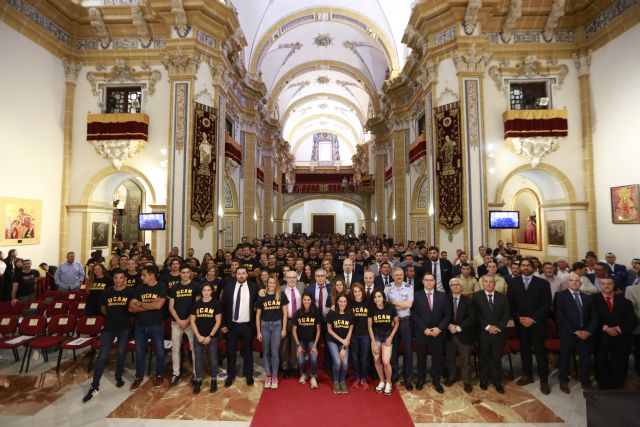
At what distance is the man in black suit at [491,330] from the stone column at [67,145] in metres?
11.7

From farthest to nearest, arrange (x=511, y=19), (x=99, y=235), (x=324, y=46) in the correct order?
(x=324, y=46) → (x=99, y=235) → (x=511, y=19)

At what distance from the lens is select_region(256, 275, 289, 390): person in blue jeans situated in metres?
4.81

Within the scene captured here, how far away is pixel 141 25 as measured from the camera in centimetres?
1050

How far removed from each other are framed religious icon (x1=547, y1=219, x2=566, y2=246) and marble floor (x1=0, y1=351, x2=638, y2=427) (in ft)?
22.1

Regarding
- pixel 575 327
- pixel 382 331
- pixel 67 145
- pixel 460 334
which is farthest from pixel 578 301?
pixel 67 145

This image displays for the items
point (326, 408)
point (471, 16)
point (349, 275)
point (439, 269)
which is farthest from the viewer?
point (471, 16)

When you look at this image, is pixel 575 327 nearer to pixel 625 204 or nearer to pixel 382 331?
pixel 382 331

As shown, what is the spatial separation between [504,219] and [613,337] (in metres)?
5.63

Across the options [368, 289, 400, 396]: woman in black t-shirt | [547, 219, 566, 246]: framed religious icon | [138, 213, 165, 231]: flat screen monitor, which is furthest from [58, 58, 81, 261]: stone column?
[547, 219, 566, 246]: framed religious icon

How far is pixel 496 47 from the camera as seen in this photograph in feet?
34.4

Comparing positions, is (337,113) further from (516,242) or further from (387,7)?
(516,242)

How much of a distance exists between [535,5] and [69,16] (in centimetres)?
1399

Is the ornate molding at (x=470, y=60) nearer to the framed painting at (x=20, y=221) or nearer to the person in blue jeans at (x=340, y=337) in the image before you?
the person in blue jeans at (x=340, y=337)

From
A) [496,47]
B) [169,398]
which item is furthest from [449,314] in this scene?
[496,47]
